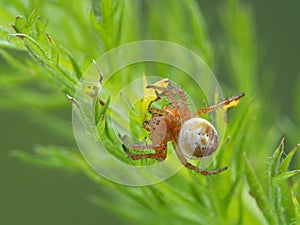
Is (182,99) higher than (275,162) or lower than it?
higher

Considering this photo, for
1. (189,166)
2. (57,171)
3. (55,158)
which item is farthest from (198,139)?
(57,171)

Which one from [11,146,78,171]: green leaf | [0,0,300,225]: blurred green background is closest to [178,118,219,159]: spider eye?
[11,146,78,171]: green leaf

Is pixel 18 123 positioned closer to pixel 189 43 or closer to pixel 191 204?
pixel 189 43

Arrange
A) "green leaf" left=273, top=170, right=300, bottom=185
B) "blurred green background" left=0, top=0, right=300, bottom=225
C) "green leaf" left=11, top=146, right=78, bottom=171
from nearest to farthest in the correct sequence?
"green leaf" left=273, top=170, right=300, bottom=185, "green leaf" left=11, top=146, right=78, bottom=171, "blurred green background" left=0, top=0, right=300, bottom=225

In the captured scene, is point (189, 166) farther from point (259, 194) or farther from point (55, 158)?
point (55, 158)

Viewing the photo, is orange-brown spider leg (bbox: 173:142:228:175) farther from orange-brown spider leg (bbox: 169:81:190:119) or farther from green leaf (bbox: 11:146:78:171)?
green leaf (bbox: 11:146:78:171)

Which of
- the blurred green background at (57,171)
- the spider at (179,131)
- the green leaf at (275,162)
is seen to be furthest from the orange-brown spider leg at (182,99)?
the blurred green background at (57,171)

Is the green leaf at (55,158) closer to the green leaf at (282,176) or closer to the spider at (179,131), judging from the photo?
the spider at (179,131)
